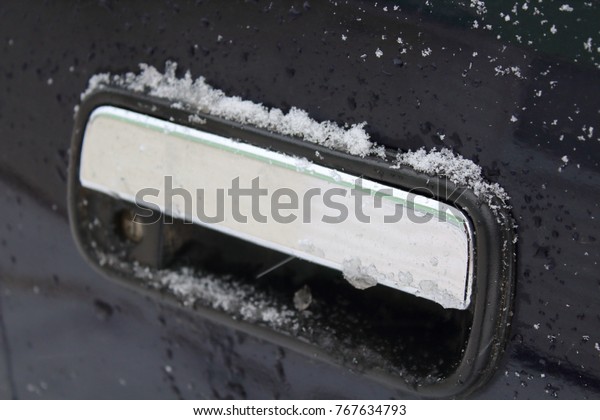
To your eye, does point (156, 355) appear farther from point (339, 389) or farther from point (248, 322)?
point (339, 389)

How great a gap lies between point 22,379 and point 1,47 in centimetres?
83

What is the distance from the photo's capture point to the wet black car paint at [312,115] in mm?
992

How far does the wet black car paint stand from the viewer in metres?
0.99

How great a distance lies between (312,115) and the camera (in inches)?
44.9

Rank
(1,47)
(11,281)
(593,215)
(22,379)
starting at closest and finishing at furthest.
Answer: (593,215)
(1,47)
(11,281)
(22,379)

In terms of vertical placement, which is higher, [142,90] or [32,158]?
[142,90]

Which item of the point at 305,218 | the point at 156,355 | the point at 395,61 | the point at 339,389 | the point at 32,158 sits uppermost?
the point at 395,61

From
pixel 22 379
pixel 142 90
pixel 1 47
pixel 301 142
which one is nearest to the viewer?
pixel 301 142

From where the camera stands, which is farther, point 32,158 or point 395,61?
point 32,158

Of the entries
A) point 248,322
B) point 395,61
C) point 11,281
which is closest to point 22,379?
point 11,281

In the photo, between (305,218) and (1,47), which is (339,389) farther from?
(1,47)

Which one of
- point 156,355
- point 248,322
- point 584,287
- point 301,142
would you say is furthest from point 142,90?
point 584,287

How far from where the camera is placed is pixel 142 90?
1.26m

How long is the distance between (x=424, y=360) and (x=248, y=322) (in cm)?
31
